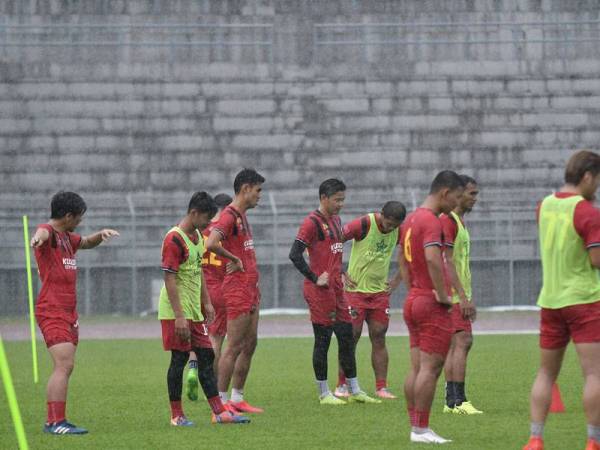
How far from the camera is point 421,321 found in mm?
9430

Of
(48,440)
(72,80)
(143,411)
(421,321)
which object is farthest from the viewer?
(72,80)

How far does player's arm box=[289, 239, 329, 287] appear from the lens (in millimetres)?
12492

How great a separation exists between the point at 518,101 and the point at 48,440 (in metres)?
21.6

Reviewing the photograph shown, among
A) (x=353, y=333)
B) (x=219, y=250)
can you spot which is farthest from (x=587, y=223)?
(x=353, y=333)

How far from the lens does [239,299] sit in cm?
1197

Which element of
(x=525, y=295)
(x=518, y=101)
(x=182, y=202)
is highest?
(x=518, y=101)

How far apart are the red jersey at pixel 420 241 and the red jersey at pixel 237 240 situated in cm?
271

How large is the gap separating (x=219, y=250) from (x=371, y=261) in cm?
236

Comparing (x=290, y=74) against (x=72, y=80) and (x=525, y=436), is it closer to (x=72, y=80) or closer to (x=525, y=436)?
(x=72, y=80)

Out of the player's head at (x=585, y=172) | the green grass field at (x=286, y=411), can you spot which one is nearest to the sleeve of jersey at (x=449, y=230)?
the green grass field at (x=286, y=411)

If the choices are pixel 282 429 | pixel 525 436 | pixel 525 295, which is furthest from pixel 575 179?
pixel 525 295

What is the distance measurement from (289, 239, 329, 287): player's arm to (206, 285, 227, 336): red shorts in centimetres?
121

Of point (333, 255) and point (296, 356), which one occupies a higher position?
point (333, 255)

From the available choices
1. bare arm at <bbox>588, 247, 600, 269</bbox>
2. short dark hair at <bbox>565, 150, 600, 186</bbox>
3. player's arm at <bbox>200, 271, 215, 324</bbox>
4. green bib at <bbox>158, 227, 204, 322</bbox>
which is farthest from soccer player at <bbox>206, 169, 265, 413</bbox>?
bare arm at <bbox>588, 247, 600, 269</bbox>
